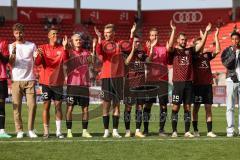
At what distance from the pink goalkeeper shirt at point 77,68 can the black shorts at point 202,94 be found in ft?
6.92

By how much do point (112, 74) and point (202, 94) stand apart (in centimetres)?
183

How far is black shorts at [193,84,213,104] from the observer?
11711mm

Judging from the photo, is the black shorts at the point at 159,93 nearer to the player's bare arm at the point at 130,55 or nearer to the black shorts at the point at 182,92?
the black shorts at the point at 182,92

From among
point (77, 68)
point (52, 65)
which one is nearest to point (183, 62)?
point (77, 68)

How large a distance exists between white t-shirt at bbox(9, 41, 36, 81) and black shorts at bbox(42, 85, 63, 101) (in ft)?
1.50

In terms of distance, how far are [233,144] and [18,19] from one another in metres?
35.9

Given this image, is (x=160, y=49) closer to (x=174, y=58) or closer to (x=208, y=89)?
(x=174, y=58)

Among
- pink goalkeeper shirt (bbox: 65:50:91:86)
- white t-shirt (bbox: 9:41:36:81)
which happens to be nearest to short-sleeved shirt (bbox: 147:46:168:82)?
pink goalkeeper shirt (bbox: 65:50:91:86)

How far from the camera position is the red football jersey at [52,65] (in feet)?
36.7

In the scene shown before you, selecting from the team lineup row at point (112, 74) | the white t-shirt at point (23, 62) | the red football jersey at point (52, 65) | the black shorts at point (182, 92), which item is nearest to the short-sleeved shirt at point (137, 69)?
the team lineup row at point (112, 74)

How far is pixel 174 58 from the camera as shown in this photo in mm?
11547

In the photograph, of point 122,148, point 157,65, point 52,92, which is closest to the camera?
point 122,148

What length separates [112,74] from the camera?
11.3m

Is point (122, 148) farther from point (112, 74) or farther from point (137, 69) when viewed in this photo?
point (137, 69)
